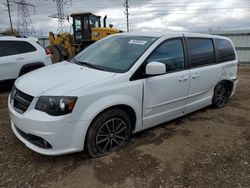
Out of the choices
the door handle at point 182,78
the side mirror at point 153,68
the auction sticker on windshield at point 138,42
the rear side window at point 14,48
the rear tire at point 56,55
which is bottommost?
the rear tire at point 56,55

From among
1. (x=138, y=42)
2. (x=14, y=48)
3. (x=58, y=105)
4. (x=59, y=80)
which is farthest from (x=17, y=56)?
(x=58, y=105)

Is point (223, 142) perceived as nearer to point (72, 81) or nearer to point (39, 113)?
point (72, 81)

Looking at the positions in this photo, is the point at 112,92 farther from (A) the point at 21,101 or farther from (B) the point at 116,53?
(A) the point at 21,101

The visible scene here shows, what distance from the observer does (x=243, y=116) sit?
489 cm

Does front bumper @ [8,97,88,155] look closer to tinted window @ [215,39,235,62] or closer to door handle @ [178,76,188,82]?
door handle @ [178,76,188,82]

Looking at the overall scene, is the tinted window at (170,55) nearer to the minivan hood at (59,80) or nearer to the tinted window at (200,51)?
the tinted window at (200,51)

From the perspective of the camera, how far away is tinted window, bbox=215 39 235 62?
15.7ft

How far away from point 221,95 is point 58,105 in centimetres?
393

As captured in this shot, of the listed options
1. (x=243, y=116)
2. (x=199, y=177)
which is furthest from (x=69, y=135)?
(x=243, y=116)

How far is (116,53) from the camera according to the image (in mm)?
3662

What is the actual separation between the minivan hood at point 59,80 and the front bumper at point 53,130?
24cm

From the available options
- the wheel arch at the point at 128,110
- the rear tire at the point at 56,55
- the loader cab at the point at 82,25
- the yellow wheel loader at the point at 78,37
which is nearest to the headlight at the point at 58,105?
the wheel arch at the point at 128,110

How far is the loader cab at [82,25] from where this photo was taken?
40.2 feet

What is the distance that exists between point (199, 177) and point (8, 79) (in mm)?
5687
